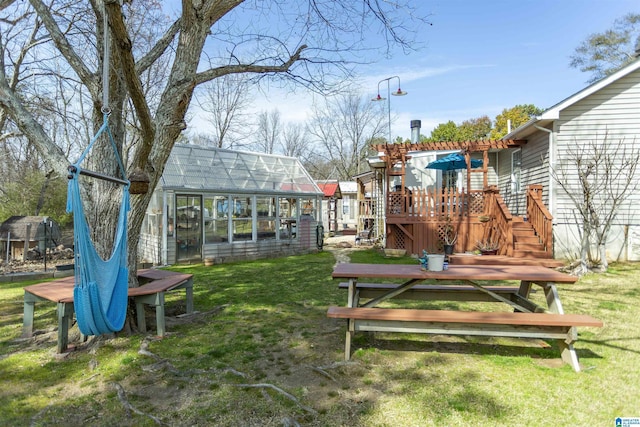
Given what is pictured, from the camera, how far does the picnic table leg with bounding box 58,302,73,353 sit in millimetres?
4098

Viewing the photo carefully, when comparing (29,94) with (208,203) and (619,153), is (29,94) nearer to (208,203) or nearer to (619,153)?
(208,203)

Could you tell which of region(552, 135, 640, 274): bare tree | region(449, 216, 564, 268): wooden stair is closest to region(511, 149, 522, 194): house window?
region(552, 135, 640, 274): bare tree

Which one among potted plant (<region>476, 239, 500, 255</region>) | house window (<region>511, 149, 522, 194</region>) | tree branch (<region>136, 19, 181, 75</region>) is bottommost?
potted plant (<region>476, 239, 500, 255</region>)

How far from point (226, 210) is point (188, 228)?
1.37m

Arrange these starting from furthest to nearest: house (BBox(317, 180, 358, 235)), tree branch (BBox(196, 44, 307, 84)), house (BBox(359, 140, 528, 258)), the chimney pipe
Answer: house (BBox(317, 180, 358, 235)) < the chimney pipe < house (BBox(359, 140, 528, 258)) < tree branch (BBox(196, 44, 307, 84))

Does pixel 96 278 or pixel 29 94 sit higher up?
pixel 29 94

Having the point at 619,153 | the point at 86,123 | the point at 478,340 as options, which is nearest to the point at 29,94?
the point at 86,123

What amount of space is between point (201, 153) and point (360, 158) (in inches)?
945

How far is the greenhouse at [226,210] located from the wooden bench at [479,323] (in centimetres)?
859

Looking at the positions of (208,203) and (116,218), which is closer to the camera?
(116,218)

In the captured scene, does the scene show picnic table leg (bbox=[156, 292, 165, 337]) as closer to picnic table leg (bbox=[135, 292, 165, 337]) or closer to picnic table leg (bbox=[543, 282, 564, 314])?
picnic table leg (bbox=[135, 292, 165, 337])

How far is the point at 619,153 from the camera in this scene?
33.8 feet

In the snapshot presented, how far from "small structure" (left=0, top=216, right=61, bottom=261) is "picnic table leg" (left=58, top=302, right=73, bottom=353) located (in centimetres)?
1020

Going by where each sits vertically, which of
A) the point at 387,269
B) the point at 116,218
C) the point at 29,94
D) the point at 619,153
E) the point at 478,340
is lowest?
the point at 478,340
